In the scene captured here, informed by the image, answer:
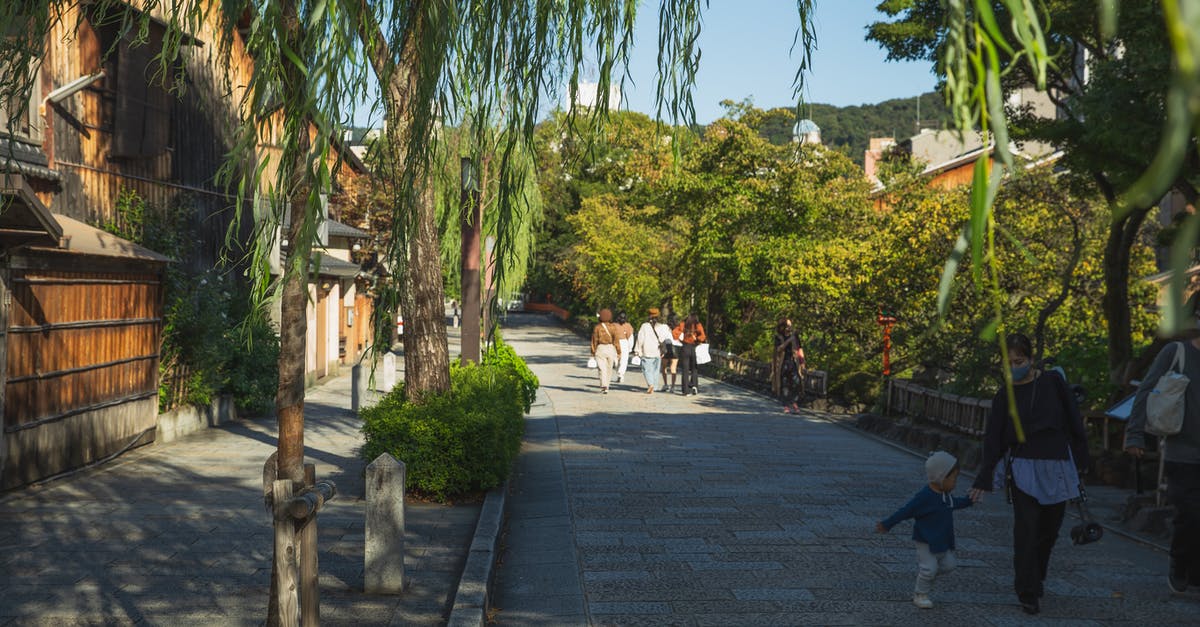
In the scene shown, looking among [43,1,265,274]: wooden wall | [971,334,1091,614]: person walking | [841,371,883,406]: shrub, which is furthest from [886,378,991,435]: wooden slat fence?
[43,1,265,274]: wooden wall

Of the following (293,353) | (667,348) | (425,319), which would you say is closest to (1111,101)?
(425,319)

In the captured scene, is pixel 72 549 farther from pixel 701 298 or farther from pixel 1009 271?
pixel 701 298

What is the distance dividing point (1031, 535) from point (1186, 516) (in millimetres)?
1133

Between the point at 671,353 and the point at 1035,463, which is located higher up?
the point at 1035,463

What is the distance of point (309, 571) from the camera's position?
→ 5.48 metres

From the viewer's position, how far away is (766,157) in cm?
3114

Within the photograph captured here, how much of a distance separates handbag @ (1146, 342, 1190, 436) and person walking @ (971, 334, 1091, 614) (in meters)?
0.54

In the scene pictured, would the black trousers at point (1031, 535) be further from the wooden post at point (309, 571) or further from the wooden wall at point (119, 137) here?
the wooden wall at point (119, 137)

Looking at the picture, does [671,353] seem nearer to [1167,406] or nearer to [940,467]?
[1167,406]

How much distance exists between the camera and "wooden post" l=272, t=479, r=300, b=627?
16.9 ft

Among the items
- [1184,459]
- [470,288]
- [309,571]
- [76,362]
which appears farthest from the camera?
[470,288]

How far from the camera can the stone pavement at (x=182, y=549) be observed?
260 inches

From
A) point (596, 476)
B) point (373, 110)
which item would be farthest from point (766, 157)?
point (373, 110)

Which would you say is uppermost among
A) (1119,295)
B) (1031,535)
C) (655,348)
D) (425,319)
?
(1119,295)
